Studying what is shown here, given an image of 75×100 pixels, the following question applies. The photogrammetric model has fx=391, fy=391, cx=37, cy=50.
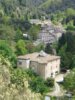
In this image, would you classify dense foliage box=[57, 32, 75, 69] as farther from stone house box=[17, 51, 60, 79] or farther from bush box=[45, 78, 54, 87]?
bush box=[45, 78, 54, 87]

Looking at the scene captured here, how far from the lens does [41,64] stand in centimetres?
2552

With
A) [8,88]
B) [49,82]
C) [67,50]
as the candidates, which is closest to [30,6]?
[67,50]

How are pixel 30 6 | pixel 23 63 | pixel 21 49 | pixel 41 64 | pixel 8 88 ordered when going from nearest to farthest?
1. pixel 8 88
2. pixel 41 64
3. pixel 23 63
4. pixel 21 49
5. pixel 30 6

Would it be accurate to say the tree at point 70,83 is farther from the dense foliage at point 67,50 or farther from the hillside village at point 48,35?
the hillside village at point 48,35

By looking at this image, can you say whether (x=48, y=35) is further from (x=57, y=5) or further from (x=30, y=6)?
(x=57, y=5)

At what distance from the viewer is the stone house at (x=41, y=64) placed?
25531 millimetres

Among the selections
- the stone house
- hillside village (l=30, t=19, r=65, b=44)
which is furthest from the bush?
hillside village (l=30, t=19, r=65, b=44)

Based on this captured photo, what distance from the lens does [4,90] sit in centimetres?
758

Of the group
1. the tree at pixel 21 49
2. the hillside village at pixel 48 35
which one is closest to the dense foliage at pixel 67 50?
the tree at pixel 21 49

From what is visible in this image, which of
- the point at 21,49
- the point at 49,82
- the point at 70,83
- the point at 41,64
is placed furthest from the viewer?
the point at 21,49

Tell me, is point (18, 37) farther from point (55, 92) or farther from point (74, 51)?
point (55, 92)

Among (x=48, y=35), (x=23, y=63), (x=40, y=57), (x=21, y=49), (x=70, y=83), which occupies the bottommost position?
(x=48, y=35)

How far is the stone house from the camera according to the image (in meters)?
25.5

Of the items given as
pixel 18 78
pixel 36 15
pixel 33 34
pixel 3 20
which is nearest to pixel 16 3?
pixel 36 15
